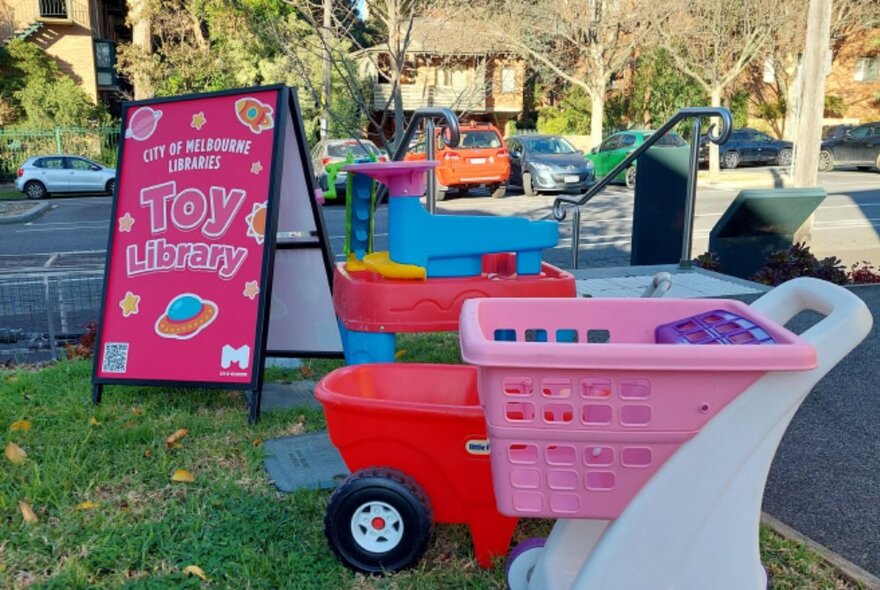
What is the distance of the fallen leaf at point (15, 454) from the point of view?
343 centimetres

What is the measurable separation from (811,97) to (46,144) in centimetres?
2329

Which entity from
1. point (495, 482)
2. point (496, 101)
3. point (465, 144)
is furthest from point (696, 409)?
point (496, 101)

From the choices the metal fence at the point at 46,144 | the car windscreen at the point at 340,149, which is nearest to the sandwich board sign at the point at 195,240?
the car windscreen at the point at 340,149

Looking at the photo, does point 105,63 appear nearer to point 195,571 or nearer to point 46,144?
point 46,144

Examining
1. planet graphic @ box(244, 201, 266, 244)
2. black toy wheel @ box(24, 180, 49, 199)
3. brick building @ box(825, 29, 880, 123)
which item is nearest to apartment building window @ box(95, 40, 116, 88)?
black toy wheel @ box(24, 180, 49, 199)

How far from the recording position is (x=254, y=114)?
4160 millimetres

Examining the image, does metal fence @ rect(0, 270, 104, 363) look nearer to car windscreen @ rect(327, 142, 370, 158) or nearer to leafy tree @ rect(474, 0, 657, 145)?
car windscreen @ rect(327, 142, 370, 158)

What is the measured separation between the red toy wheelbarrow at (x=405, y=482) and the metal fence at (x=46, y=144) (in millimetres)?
23838

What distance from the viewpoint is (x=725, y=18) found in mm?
25891

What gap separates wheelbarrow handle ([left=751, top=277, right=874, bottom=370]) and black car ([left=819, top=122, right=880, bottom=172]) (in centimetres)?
2643

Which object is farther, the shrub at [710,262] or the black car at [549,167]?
the black car at [549,167]

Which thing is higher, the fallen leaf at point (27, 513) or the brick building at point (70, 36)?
the brick building at point (70, 36)

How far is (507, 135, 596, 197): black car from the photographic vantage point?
18.6 m

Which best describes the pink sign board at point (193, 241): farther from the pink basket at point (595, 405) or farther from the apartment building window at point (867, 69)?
the apartment building window at point (867, 69)
